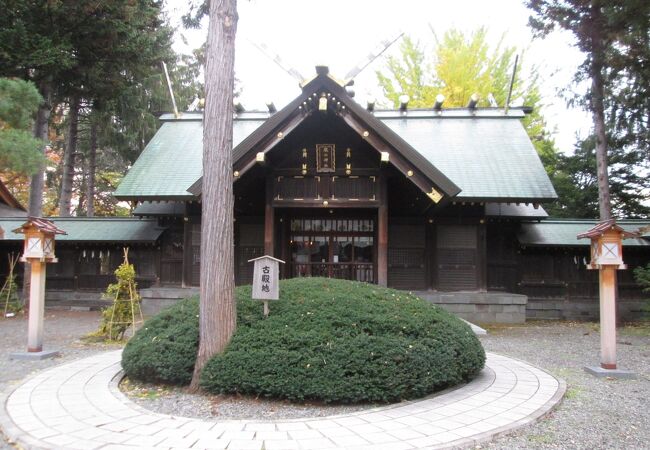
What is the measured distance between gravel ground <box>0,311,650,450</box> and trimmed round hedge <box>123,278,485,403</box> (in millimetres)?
243

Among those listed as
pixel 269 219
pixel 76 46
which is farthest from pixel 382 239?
pixel 76 46

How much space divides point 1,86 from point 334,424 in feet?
35.9

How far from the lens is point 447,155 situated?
1539 cm

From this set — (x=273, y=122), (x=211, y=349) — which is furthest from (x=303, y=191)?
(x=211, y=349)

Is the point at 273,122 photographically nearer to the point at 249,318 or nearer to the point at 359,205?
the point at 359,205

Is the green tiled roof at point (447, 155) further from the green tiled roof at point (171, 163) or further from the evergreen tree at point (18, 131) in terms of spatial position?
the evergreen tree at point (18, 131)

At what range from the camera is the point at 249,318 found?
6.29m

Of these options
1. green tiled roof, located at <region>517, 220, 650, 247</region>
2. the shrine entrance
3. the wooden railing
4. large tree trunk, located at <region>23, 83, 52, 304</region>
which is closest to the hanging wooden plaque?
the shrine entrance

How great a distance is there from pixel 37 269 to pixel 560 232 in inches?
577

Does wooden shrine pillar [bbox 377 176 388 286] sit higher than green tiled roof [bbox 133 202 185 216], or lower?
lower

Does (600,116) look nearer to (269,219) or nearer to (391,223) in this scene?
(391,223)

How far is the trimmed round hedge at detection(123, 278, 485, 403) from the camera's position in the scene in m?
5.39

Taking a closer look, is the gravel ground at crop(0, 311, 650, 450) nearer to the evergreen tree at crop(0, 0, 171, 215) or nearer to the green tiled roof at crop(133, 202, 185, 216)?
the green tiled roof at crop(133, 202, 185, 216)

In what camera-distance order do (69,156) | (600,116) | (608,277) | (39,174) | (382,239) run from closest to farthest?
(608,277), (382,239), (600,116), (39,174), (69,156)
